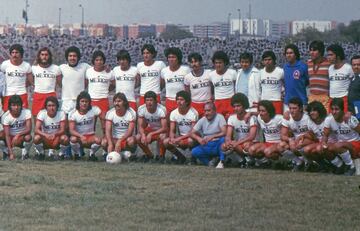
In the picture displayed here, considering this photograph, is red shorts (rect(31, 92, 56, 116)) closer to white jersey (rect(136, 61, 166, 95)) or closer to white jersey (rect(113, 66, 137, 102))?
white jersey (rect(113, 66, 137, 102))

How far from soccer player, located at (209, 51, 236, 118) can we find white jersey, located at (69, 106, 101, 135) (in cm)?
142

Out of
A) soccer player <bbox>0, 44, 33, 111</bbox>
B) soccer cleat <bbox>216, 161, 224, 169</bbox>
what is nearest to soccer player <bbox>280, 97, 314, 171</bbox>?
soccer cleat <bbox>216, 161, 224, 169</bbox>

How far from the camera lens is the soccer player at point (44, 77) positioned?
10.8 meters

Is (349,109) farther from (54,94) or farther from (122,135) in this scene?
(54,94)

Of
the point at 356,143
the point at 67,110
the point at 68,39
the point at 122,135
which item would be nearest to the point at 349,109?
the point at 356,143

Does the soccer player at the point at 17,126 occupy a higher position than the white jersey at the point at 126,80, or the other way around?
the white jersey at the point at 126,80

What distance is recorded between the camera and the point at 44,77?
10.9 m

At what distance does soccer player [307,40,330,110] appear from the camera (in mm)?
9852

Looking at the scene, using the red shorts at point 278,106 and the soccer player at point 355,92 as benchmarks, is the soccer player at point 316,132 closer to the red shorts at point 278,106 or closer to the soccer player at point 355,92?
Answer: the soccer player at point 355,92

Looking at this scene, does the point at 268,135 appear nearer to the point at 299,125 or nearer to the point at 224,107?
the point at 299,125

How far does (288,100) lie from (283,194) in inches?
90.0

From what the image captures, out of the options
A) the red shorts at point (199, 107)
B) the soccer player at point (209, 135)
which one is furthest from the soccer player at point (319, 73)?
the red shorts at point (199, 107)

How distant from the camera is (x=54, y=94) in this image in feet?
36.0

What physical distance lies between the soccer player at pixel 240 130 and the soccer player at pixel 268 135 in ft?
0.31
